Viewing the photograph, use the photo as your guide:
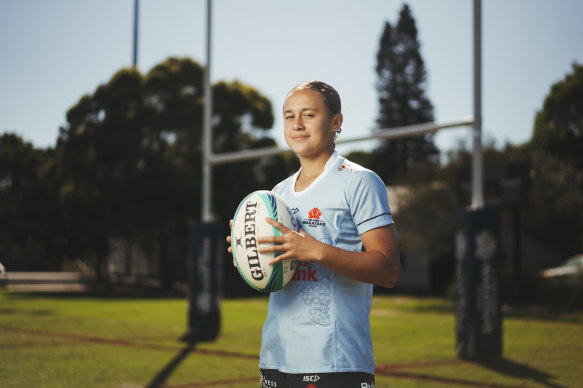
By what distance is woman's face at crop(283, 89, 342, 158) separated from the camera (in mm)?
2434

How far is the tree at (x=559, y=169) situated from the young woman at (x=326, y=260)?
56.3ft

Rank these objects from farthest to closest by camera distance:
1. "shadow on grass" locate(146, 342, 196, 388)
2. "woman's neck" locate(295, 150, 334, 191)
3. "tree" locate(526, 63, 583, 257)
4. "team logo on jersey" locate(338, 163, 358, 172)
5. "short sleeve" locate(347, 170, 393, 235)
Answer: "tree" locate(526, 63, 583, 257) < "shadow on grass" locate(146, 342, 196, 388) < "woman's neck" locate(295, 150, 334, 191) < "team logo on jersey" locate(338, 163, 358, 172) < "short sleeve" locate(347, 170, 393, 235)

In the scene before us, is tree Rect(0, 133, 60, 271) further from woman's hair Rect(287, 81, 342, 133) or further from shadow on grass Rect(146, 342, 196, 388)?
woman's hair Rect(287, 81, 342, 133)

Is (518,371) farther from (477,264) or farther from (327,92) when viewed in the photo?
(327,92)

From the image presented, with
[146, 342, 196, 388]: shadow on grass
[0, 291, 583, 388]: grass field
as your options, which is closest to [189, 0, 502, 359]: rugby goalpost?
[0, 291, 583, 388]: grass field

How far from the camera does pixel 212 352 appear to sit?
10234 mm

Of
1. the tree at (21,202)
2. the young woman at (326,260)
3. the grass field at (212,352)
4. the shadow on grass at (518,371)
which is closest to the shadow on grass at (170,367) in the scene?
the grass field at (212,352)

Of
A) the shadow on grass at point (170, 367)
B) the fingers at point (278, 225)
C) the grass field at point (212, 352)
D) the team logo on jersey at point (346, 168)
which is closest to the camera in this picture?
the fingers at point (278, 225)

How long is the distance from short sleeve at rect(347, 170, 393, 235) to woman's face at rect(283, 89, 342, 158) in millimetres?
203

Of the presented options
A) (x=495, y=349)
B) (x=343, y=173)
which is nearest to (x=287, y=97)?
(x=343, y=173)

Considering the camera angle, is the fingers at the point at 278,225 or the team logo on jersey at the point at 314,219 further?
the team logo on jersey at the point at 314,219

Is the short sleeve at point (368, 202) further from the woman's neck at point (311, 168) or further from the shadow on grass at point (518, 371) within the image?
the shadow on grass at point (518, 371)

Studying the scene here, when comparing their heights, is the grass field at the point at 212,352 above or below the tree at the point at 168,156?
below

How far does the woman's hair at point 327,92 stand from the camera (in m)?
2.45
